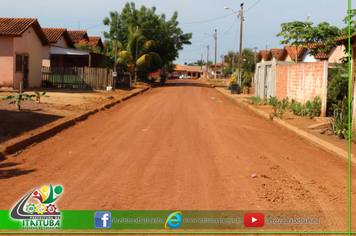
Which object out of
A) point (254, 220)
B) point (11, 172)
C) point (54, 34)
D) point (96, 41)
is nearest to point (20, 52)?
point (54, 34)

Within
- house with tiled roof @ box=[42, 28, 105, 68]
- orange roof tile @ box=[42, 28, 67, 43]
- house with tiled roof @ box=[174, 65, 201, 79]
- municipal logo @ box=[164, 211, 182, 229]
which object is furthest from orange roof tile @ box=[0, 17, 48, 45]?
house with tiled roof @ box=[174, 65, 201, 79]

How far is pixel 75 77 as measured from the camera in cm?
2869

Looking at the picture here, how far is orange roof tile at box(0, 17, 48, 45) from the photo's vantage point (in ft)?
76.3

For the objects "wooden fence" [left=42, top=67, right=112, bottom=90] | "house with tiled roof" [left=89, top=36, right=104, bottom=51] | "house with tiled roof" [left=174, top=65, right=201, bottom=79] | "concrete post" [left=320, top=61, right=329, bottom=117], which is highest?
"house with tiled roof" [left=174, top=65, right=201, bottom=79]

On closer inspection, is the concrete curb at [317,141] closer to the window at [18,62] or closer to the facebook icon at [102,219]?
the facebook icon at [102,219]

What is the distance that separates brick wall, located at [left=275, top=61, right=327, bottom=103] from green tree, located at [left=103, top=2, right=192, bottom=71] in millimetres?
26696

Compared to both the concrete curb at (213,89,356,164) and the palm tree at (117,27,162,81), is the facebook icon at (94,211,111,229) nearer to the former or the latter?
the concrete curb at (213,89,356,164)

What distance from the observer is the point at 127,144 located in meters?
8.94

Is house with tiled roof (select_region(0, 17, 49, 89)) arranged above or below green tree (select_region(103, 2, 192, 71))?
below

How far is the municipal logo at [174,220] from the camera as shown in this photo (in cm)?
444

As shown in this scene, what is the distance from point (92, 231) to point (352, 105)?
30.4 feet

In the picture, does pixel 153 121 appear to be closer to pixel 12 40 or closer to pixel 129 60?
pixel 12 40

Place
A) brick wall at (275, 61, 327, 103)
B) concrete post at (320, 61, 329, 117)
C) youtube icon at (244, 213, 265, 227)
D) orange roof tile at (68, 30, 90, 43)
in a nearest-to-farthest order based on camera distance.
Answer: youtube icon at (244, 213, 265, 227) < concrete post at (320, 61, 329, 117) < brick wall at (275, 61, 327, 103) < orange roof tile at (68, 30, 90, 43)

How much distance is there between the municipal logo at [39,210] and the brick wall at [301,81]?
12269 millimetres
